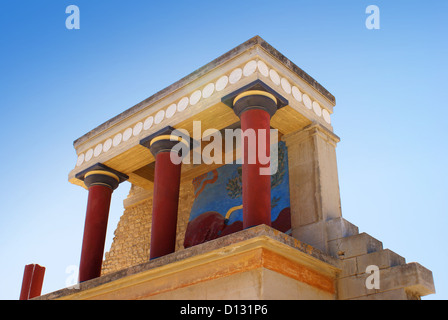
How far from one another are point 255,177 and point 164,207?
2.04m

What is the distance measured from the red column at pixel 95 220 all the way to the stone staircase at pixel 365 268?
15.4 feet

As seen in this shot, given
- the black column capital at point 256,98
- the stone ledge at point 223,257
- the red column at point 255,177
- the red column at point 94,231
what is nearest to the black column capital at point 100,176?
the red column at point 94,231

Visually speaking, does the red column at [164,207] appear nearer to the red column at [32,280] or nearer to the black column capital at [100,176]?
the black column capital at [100,176]

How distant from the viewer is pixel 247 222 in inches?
313

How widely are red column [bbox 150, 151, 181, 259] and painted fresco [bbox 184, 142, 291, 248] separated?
1.31 metres

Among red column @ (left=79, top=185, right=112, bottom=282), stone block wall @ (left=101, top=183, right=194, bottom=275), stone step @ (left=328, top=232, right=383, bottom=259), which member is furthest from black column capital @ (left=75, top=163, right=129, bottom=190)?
stone step @ (left=328, top=232, right=383, bottom=259)

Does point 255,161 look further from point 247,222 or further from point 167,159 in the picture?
point 167,159

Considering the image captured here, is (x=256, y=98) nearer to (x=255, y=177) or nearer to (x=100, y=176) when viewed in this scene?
(x=255, y=177)

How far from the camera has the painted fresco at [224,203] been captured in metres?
9.73

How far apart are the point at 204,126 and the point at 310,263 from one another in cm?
347

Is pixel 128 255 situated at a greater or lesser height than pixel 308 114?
lesser
